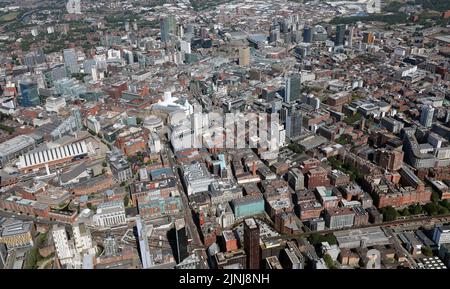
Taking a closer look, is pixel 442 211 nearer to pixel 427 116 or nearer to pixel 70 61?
pixel 427 116

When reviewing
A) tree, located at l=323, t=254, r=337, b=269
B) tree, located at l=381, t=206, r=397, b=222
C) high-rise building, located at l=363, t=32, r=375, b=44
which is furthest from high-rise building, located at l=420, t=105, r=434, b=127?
high-rise building, located at l=363, t=32, r=375, b=44

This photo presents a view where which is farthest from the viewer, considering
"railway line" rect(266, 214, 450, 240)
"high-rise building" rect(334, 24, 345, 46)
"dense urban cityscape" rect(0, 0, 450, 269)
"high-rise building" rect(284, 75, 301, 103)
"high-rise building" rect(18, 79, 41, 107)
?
"high-rise building" rect(334, 24, 345, 46)

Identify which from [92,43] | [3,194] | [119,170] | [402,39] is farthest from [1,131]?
[402,39]

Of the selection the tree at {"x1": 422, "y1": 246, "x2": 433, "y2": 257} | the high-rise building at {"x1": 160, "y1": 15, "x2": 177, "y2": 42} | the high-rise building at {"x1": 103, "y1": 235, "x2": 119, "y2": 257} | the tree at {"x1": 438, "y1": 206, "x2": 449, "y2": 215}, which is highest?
the high-rise building at {"x1": 160, "y1": 15, "x2": 177, "y2": 42}

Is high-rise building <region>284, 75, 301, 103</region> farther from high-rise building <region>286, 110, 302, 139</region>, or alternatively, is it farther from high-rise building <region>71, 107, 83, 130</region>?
high-rise building <region>71, 107, 83, 130</region>

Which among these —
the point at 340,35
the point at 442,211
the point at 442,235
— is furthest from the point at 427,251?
→ the point at 340,35

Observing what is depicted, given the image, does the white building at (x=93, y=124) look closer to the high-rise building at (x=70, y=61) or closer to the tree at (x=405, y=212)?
the high-rise building at (x=70, y=61)
